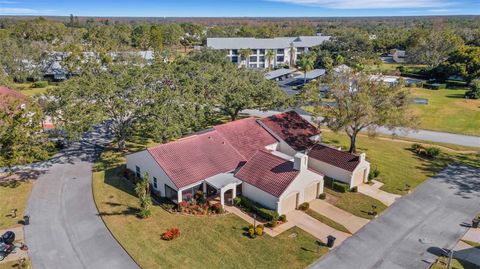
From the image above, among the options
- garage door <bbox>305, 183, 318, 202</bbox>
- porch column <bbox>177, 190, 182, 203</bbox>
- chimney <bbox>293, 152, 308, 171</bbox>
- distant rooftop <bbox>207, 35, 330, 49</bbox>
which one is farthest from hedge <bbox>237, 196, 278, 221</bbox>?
distant rooftop <bbox>207, 35, 330, 49</bbox>

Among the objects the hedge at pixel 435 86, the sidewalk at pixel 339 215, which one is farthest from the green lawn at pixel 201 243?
the hedge at pixel 435 86

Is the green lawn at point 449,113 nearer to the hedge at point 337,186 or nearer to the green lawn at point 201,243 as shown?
the hedge at point 337,186

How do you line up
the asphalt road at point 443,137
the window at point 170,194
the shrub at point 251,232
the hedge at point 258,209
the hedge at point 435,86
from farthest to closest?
the hedge at point 435,86, the asphalt road at point 443,137, the window at point 170,194, the hedge at point 258,209, the shrub at point 251,232

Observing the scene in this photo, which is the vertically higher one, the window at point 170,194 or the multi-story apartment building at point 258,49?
the multi-story apartment building at point 258,49

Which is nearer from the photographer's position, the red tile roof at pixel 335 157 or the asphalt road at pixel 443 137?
the red tile roof at pixel 335 157

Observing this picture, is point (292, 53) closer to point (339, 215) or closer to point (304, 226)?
point (339, 215)

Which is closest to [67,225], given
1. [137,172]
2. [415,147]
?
[137,172]
